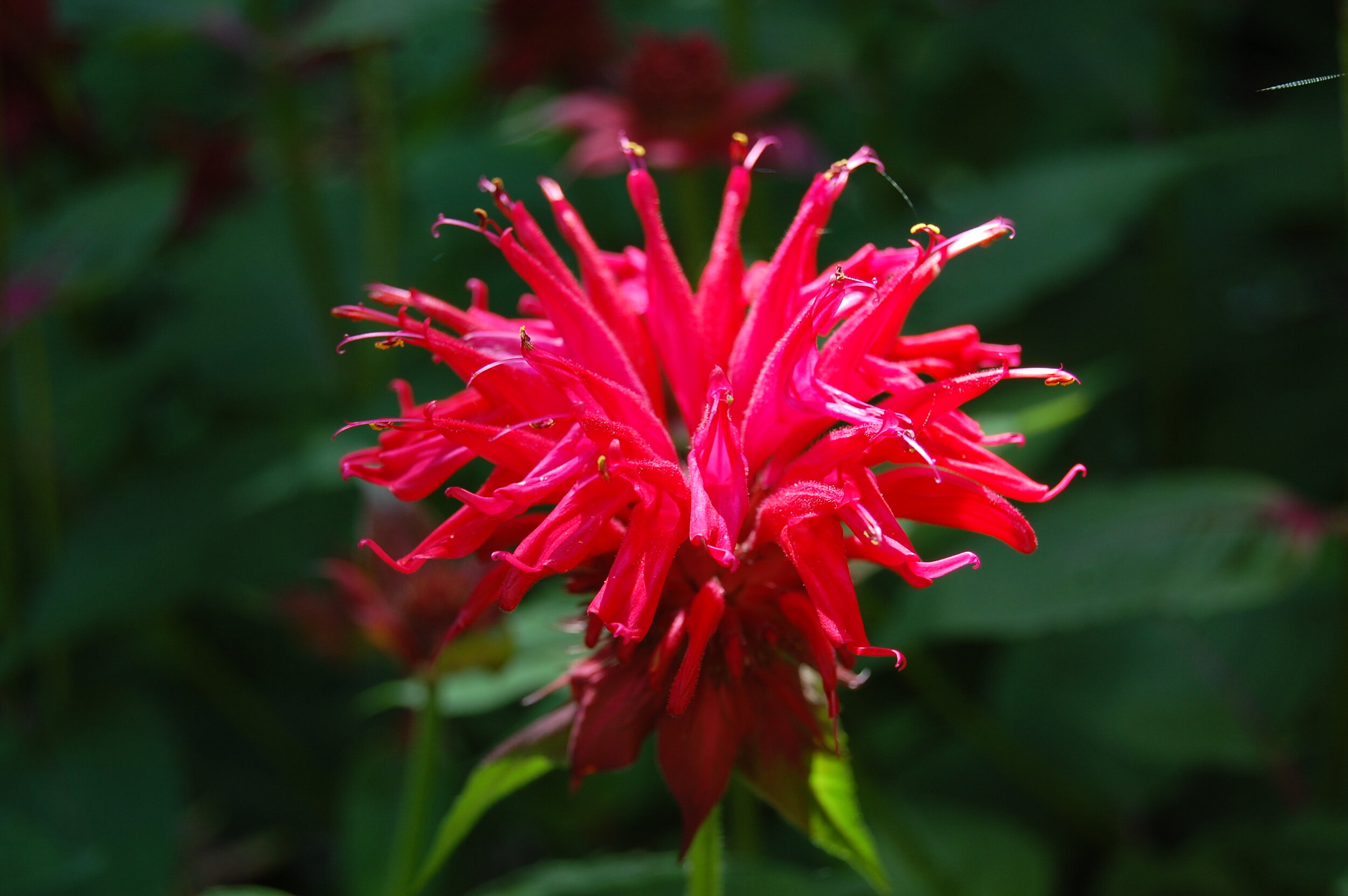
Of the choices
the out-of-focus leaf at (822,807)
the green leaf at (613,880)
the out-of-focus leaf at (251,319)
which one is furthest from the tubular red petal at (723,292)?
the out-of-focus leaf at (251,319)

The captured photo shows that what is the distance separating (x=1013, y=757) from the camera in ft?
3.61

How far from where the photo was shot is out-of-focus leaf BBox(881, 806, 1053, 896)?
909mm

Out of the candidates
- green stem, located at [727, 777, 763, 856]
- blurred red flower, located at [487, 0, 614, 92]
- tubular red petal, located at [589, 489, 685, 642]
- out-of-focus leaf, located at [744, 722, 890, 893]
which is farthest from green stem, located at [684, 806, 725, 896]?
blurred red flower, located at [487, 0, 614, 92]

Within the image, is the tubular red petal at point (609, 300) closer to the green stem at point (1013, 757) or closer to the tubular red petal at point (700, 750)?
the tubular red petal at point (700, 750)

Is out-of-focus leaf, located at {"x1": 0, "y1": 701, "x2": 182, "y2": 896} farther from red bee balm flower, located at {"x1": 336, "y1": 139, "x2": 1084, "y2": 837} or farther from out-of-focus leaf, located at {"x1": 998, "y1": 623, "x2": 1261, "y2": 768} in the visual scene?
out-of-focus leaf, located at {"x1": 998, "y1": 623, "x2": 1261, "y2": 768}

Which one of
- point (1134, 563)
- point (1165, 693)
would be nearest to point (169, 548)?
point (1134, 563)

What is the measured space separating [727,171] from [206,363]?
84 centimetres

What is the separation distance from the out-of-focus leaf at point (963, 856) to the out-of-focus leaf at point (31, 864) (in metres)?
0.59

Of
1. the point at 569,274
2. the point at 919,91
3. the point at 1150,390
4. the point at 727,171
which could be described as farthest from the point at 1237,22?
the point at 569,274

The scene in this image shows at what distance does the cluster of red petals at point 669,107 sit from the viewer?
142 centimetres

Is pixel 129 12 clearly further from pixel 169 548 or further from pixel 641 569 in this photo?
pixel 641 569

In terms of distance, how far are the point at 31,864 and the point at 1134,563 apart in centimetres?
90

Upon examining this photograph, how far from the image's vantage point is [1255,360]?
5.16ft

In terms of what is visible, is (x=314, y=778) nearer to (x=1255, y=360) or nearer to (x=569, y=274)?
(x=569, y=274)
